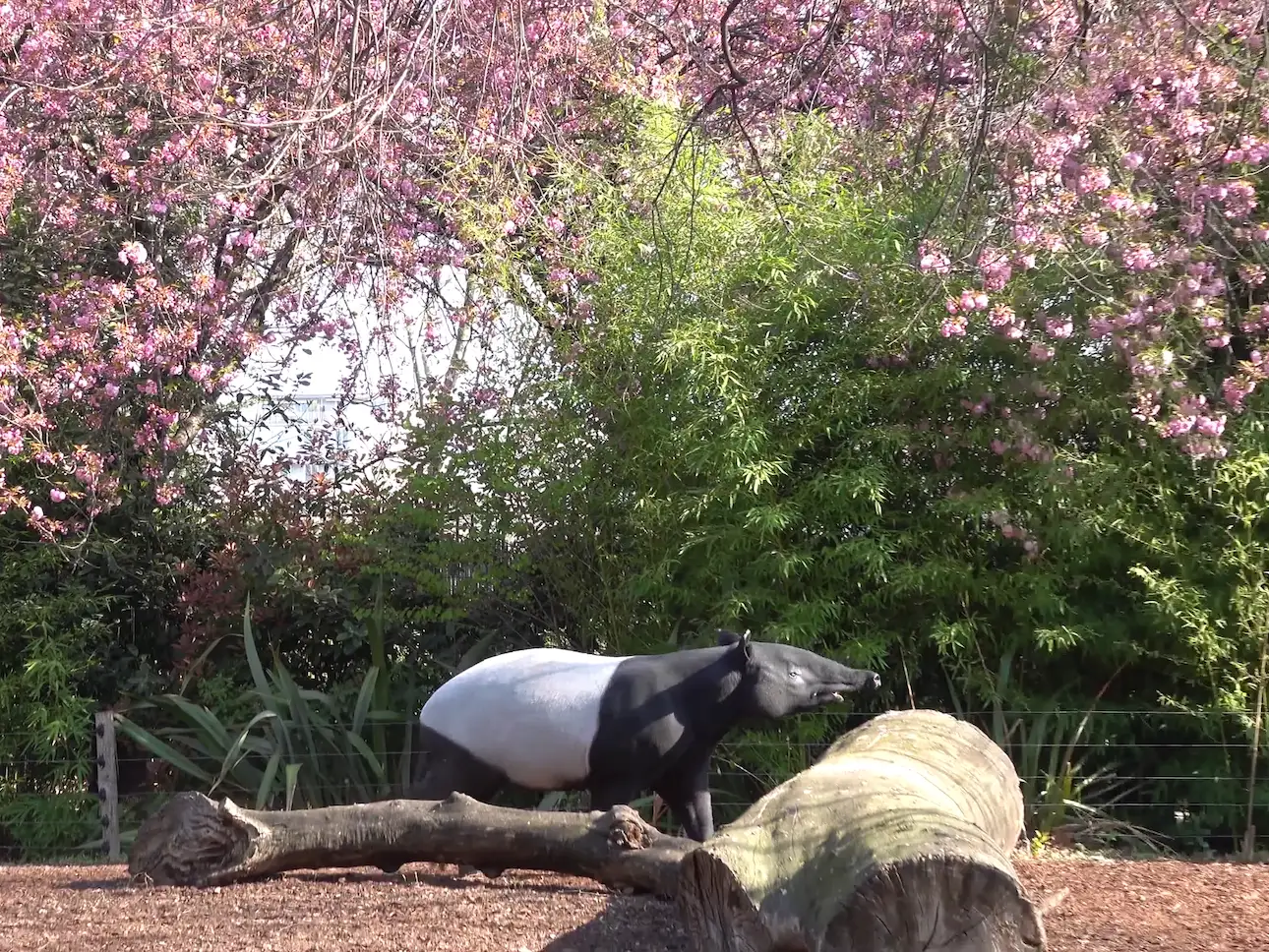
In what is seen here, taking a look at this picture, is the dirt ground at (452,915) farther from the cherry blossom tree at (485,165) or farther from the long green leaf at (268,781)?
the cherry blossom tree at (485,165)

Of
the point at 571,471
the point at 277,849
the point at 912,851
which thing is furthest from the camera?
the point at 571,471

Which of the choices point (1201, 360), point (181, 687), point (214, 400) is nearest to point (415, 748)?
point (181, 687)

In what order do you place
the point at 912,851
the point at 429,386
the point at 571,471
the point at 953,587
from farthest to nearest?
the point at 429,386 → the point at 571,471 → the point at 953,587 → the point at 912,851

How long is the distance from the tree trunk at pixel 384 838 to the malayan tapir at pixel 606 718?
1.19ft

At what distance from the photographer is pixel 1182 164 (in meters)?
5.18

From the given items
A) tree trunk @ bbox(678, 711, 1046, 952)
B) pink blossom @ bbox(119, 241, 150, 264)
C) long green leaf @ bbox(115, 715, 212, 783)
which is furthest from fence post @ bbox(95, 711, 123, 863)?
tree trunk @ bbox(678, 711, 1046, 952)

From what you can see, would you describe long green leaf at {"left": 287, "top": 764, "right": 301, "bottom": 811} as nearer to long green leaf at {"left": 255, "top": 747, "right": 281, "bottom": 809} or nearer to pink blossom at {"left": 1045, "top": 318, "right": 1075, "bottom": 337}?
long green leaf at {"left": 255, "top": 747, "right": 281, "bottom": 809}

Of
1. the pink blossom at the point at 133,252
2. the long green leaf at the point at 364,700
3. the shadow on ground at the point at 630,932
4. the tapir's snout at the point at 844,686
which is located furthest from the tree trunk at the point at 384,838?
the pink blossom at the point at 133,252

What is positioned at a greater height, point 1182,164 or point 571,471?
point 1182,164

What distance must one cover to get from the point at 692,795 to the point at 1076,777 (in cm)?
254

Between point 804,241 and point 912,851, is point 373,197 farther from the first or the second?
point 912,851

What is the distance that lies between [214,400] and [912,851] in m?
6.49

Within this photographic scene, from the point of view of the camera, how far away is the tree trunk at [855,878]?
2893 mm

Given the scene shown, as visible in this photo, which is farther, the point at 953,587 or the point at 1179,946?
the point at 953,587
